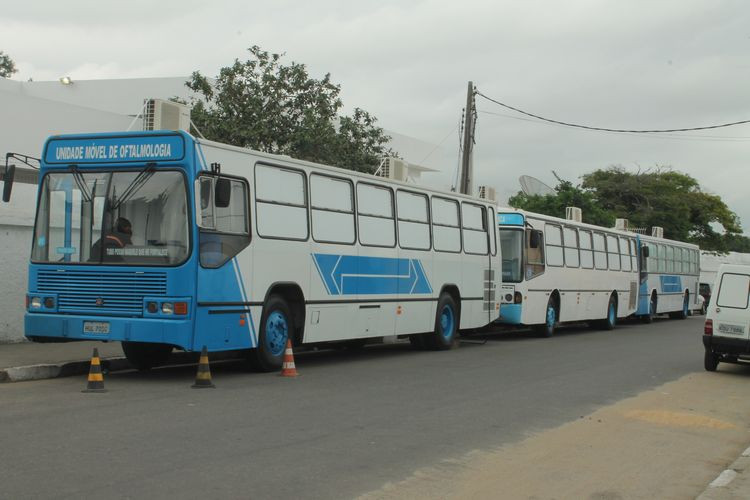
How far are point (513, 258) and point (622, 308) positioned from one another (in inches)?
380

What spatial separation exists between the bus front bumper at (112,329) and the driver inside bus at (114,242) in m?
0.80

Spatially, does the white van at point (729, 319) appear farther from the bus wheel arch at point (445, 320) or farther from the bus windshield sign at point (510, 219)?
the bus windshield sign at point (510, 219)

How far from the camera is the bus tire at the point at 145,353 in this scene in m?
13.0

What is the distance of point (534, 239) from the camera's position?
76.0 feet

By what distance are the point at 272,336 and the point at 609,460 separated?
628 centimetres

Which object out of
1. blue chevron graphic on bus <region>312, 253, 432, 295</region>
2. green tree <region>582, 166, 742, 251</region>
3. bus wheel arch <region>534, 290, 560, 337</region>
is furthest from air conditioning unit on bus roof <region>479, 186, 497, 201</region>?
green tree <region>582, 166, 742, 251</region>

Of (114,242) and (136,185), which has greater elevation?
(136,185)

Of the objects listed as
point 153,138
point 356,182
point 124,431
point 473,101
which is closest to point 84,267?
point 153,138

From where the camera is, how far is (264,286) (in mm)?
12859

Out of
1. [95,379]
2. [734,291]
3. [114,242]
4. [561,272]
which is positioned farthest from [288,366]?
[561,272]

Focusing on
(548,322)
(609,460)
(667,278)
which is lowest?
(609,460)

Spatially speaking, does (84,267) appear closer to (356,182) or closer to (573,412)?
(356,182)

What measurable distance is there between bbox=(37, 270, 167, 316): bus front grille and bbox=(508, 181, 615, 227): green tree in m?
33.1

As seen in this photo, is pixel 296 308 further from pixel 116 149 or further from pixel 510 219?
pixel 510 219
